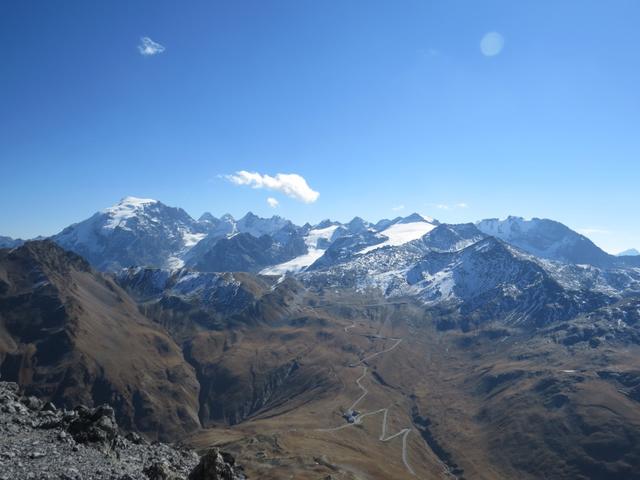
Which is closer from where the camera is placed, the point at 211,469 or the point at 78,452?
the point at 211,469

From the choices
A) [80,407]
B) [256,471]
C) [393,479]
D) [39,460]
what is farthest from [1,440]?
[393,479]

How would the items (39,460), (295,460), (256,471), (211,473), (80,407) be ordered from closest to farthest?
(39,460), (211,473), (80,407), (256,471), (295,460)

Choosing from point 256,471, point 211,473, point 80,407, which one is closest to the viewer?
point 211,473

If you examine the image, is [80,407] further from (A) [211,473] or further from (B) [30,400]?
(A) [211,473]

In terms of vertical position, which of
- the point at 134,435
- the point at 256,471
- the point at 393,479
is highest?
the point at 134,435

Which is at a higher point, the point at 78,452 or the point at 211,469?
the point at 78,452

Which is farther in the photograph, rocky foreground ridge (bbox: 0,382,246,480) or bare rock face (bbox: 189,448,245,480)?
bare rock face (bbox: 189,448,245,480)

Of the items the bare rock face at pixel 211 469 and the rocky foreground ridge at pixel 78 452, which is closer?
the rocky foreground ridge at pixel 78 452

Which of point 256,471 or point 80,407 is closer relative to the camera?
point 80,407
